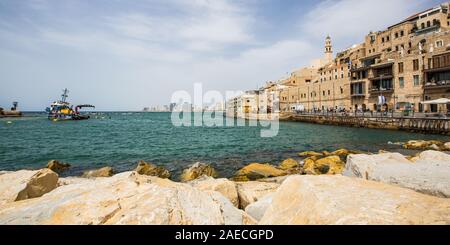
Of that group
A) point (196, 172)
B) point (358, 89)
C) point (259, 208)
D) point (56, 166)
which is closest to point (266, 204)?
point (259, 208)

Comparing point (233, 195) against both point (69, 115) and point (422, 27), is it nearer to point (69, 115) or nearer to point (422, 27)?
point (422, 27)

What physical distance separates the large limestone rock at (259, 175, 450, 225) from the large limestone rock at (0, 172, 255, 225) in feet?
2.99

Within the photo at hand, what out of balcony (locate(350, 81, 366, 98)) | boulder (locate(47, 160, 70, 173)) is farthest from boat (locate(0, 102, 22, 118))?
balcony (locate(350, 81, 366, 98))

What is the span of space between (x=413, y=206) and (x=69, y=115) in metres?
99.0

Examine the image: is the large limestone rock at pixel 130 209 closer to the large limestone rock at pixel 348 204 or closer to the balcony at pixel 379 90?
the large limestone rock at pixel 348 204

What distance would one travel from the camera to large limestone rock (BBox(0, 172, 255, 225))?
12.4 ft

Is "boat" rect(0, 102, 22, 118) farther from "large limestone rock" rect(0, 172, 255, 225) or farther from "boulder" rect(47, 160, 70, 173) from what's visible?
"large limestone rock" rect(0, 172, 255, 225)

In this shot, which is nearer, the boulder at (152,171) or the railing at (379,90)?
the boulder at (152,171)

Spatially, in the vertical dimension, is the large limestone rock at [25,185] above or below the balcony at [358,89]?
below

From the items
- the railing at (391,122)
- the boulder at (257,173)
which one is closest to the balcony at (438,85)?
the railing at (391,122)

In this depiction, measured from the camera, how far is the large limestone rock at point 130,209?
12.4 feet

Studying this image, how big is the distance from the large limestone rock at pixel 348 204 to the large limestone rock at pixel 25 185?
21.4 feet

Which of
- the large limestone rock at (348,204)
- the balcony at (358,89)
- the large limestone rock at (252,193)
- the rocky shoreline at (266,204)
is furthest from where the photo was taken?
the balcony at (358,89)
